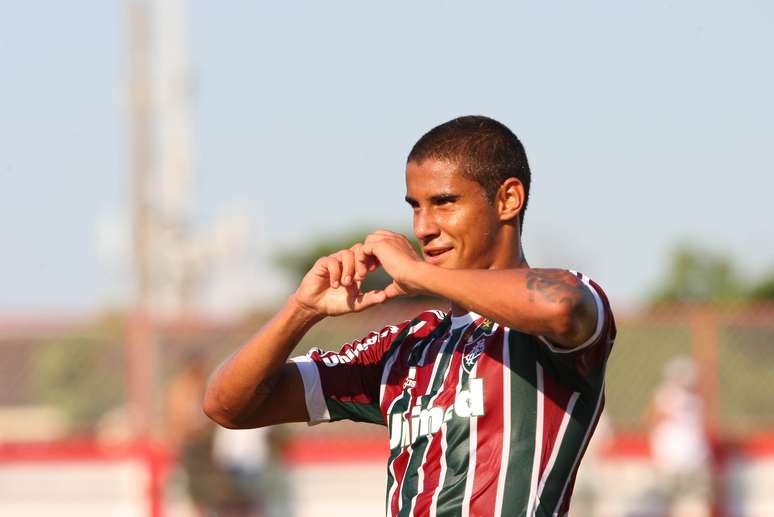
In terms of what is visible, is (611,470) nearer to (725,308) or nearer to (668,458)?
(668,458)

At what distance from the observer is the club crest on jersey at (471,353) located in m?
3.56

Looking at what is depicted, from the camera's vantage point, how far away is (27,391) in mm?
11906

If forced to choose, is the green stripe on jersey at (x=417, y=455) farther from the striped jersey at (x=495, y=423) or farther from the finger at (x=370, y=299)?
the finger at (x=370, y=299)

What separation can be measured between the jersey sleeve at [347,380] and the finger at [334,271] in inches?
18.0

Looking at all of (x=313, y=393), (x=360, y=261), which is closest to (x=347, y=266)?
(x=360, y=261)

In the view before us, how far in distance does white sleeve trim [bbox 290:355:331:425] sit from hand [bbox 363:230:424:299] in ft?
2.16

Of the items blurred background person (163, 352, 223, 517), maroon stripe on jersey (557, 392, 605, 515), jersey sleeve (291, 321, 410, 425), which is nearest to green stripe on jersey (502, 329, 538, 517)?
maroon stripe on jersey (557, 392, 605, 515)

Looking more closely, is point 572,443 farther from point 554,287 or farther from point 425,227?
point 425,227

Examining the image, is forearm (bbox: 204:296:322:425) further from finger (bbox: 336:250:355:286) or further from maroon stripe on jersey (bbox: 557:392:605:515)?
maroon stripe on jersey (bbox: 557:392:605:515)

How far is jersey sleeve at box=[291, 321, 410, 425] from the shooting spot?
155 inches

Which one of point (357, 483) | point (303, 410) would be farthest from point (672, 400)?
point (303, 410)

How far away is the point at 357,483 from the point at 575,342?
8.81 m

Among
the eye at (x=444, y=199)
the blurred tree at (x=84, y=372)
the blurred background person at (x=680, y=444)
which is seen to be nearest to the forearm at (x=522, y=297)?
the eye at (x=444, y=199)

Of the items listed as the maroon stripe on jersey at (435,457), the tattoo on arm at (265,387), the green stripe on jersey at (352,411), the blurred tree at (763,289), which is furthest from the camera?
the blurred tree at (763,289)
